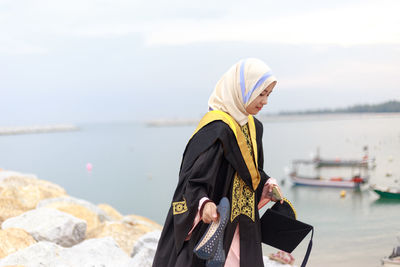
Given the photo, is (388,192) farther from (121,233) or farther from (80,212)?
(80,212)

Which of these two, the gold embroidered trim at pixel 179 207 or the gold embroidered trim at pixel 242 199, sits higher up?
the gold embroidered trim at pixel 242 199

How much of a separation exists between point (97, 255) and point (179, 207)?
176 centimetres

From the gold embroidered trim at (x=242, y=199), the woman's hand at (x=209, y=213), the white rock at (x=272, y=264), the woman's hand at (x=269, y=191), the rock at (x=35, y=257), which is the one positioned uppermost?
the woman's hand at (x=269, y=191)

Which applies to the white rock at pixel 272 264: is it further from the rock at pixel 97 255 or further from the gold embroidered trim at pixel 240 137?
the gold embroidered trim at pixel 240 137

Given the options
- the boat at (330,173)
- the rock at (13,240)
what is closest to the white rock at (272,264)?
the rock at (13,240)

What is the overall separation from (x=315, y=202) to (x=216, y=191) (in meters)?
11.6

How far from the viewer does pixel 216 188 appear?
6.15 feet

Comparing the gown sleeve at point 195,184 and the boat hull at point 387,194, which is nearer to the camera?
the gown sleeve at point 195,184

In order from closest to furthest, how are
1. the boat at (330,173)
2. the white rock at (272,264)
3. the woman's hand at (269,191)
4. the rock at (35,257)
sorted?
the woman's hand at (269,191)
the rock at (35,257)
the white rock at (272,264)
the boat at (330,173)

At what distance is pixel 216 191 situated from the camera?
1.88 m

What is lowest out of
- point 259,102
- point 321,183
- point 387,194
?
point 259,102

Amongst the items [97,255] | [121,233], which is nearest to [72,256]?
[97,255]

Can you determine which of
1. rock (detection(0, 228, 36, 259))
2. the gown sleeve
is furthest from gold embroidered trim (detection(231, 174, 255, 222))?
rock (detection(0, 228, 36, 259))

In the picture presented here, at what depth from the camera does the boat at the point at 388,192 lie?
4317 mm
